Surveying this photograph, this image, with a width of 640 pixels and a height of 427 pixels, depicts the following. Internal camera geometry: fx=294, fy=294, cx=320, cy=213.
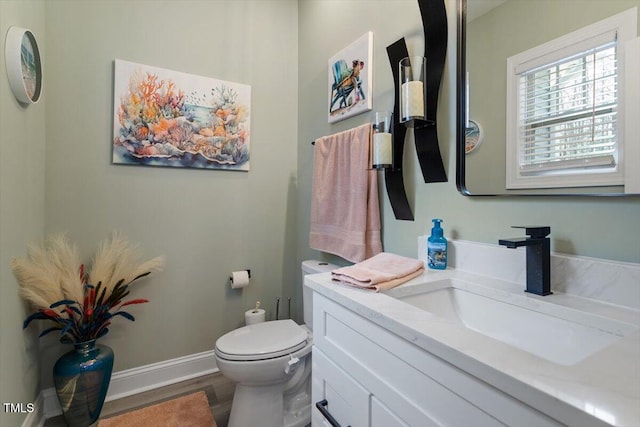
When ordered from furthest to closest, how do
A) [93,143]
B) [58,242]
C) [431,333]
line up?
1. [93,143]
2. [58,242]
3. [431,333]

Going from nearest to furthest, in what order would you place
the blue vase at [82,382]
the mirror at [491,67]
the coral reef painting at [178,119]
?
the mirror at [491,67] < the blue vase at [82,382] < the coral reef painting at [178,119]

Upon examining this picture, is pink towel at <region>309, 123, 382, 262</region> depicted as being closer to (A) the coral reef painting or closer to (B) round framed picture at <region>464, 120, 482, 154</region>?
(B) round framed picture at <region>464, 120, 482, 154</region>

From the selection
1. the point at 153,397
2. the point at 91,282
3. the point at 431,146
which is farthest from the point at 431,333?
the point at 153,397

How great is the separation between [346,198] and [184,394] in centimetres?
147

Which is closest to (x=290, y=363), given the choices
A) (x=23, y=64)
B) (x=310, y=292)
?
(x=310, y=292)

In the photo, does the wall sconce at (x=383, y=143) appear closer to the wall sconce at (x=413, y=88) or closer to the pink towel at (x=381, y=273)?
the wall sconce at (x=413, y=88)

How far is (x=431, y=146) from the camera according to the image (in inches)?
45.1

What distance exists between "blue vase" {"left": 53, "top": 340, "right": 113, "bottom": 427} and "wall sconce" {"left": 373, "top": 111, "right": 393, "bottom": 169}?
1.62 metres

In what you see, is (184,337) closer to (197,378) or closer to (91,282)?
(197,378)

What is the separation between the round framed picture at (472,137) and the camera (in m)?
1.03

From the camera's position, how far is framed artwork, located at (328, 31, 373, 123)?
1.49 metres

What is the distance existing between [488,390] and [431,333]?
123 millimetres

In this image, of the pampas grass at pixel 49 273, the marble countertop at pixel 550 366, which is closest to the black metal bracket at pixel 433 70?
the marble countertop at pixel 550 366

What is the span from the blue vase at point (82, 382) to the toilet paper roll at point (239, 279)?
0.72 m
